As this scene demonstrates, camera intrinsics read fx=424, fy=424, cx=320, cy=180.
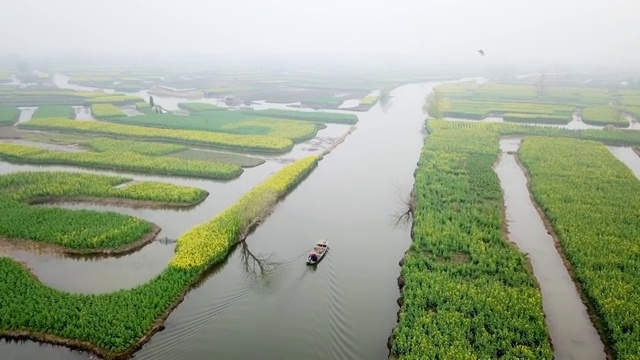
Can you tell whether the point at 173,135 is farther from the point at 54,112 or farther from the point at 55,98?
the point at 55,98

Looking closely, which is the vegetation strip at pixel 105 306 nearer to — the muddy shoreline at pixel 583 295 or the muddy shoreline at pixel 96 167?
the muddy shoreline at pixel 96 167

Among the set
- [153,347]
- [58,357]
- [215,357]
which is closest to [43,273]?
[58,357]

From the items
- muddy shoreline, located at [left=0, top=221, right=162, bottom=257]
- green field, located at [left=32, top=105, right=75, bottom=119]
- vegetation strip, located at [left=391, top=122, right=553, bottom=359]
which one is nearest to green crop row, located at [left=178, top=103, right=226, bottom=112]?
green field, located at [left=32, top=105, right=75, bottom=119]

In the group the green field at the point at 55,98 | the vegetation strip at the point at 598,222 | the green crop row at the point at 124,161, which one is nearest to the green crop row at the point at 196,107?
the green field at the point at 55,98

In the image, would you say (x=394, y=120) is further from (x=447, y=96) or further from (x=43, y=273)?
(x=43, y=273)

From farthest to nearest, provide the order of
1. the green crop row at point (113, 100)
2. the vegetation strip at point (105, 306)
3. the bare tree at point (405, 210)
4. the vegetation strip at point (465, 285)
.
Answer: the green crop row at point (113, 100), the bare tree at point (405, 210), the vegetation strip at point (105, 306), the vegetation strip at point (465, 285)

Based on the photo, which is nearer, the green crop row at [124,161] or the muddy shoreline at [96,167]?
the muddy shoreline at [96,167]

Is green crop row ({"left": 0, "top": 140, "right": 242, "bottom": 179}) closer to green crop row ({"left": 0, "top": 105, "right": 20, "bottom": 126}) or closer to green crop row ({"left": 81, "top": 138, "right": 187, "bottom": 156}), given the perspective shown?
green crop row ({"left": 81, "top": 138, "right": 187, "bottom": 156})
